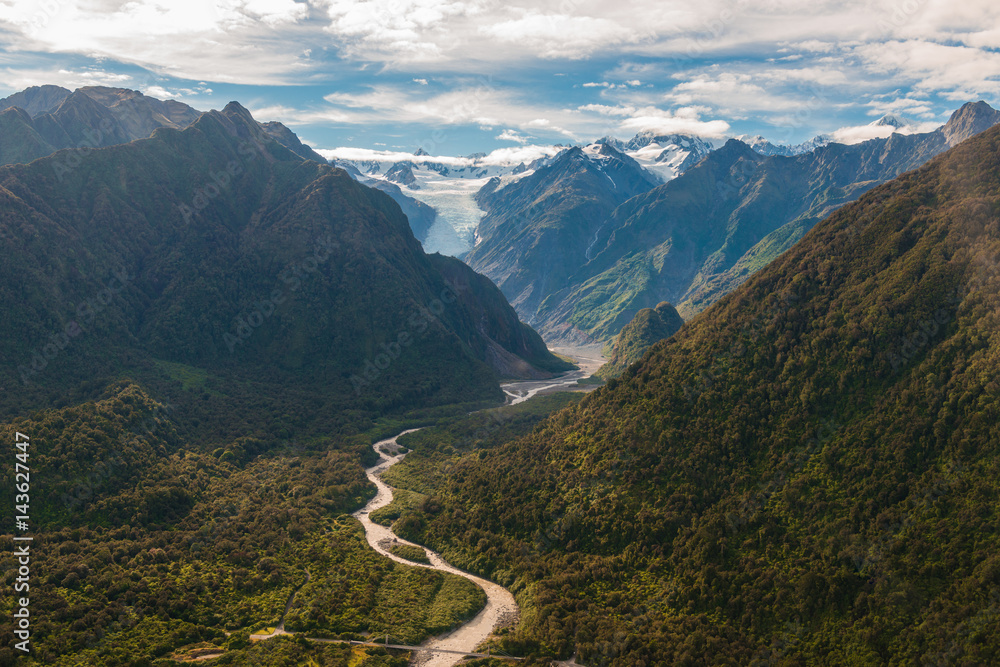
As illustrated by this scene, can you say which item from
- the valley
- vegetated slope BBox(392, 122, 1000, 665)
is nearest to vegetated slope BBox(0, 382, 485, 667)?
the valley

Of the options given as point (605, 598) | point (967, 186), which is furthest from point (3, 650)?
point (967, 186)

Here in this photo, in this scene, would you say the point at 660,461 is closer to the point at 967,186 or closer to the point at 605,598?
the point at 605,598

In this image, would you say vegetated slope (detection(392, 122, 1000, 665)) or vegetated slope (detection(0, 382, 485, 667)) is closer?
vegetated slope (detection(392, 122, 1000, 665))

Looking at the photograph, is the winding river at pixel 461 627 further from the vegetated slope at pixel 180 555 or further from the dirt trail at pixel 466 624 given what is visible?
the vegetated slope at pixel 180 555

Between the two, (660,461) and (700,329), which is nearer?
(660,461)

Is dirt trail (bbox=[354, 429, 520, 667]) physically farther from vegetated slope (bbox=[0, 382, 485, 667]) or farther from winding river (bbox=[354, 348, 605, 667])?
vegetated slope (bbox=[0, 382, 485, 667])

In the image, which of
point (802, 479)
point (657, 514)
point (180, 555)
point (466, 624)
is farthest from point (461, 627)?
point (802, 479)
